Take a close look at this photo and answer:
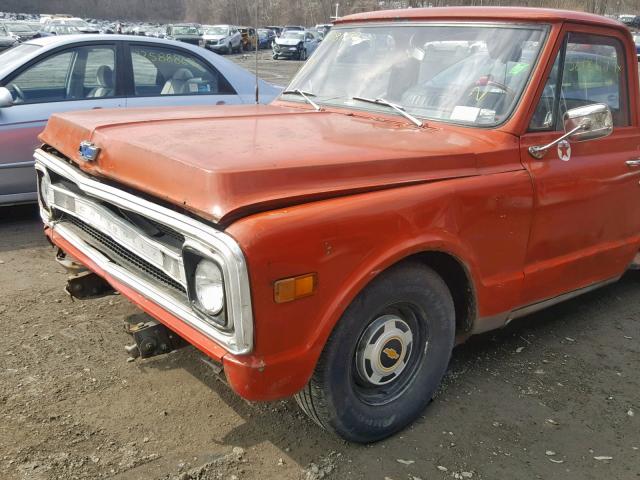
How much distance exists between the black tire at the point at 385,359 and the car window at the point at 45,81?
4.21 meters

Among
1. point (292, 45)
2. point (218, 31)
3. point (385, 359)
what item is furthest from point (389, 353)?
point (218, 31)

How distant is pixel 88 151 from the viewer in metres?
2.77

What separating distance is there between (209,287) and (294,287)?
0.31m

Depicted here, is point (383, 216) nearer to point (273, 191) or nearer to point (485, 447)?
Answer: point (273, 191)

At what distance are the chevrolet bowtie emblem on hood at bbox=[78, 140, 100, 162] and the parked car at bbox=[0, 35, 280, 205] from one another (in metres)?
2.71

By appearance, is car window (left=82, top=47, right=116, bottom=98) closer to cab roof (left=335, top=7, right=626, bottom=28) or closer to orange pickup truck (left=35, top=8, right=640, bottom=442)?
orange pickup truck (left=35, top=8, right=640, bottom=442)

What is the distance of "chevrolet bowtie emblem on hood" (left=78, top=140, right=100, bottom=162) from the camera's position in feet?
8.99

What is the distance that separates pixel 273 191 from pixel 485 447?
1.49m

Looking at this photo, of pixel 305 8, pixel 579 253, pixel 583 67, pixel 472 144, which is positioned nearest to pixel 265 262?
pixel 472 144

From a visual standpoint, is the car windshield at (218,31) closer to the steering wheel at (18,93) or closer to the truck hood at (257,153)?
the steering wheel at (18,93)

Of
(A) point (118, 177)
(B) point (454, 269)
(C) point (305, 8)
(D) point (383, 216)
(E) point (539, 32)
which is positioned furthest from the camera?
(C) point (305, 8)

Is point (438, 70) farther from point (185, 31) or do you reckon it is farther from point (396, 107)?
point (185, 31)

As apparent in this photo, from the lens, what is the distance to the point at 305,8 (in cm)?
5588

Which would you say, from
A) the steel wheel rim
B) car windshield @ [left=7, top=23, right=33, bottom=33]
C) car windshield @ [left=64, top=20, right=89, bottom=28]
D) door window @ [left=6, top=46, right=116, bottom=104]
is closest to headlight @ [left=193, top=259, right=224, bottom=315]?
the steel wheel rim
